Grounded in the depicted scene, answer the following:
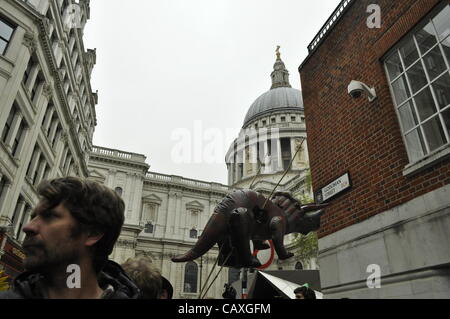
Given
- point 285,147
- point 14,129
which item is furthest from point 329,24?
point 285,147

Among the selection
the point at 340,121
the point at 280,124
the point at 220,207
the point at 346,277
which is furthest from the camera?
the point at 280,124

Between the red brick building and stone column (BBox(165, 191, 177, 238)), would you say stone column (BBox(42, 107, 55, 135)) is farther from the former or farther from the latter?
stone column (BBox(165, 191, 177, 238))

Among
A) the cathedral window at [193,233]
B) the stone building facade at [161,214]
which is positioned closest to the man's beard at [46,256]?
the stone building facade at [161,214]

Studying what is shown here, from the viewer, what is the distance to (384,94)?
21.5 feet

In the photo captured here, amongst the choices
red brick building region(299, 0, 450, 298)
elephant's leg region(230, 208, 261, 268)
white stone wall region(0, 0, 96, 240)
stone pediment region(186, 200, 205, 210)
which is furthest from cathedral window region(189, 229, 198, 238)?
elephant's leg region(230, 208, 261, 268)

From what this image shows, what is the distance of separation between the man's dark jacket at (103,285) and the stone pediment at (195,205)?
155ft

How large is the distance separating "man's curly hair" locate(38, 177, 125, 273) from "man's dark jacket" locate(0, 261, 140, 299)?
15 cm

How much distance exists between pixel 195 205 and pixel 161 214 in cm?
538

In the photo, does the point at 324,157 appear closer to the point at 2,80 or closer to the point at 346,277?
the point at 346,277

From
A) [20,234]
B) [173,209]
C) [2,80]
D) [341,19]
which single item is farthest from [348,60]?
[173,209]

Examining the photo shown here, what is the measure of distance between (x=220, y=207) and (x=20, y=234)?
18596 mm

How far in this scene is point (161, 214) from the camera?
4684 cm

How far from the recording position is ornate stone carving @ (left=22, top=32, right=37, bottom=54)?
17.2 metres

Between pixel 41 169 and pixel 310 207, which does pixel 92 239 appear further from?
pixel 41 169
